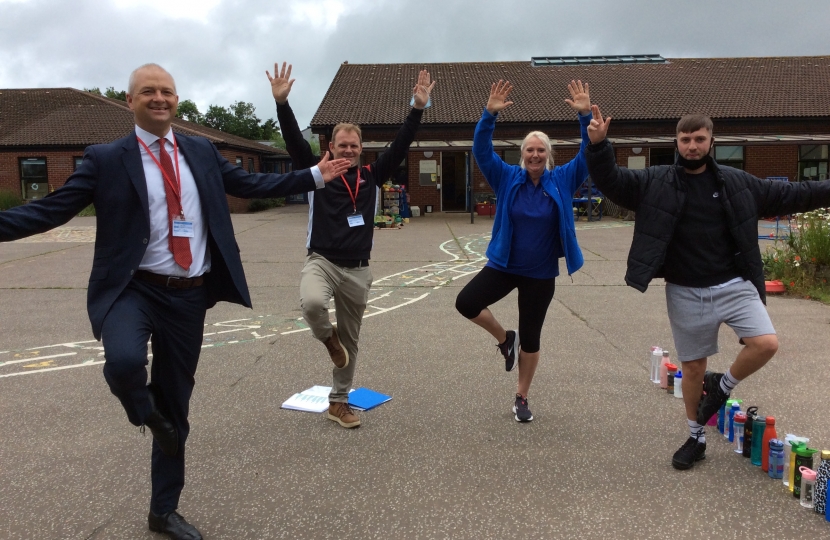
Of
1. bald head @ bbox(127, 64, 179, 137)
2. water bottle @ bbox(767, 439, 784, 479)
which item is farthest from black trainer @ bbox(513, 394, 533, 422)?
bald head @ bbox(127, 64, 179, 137)

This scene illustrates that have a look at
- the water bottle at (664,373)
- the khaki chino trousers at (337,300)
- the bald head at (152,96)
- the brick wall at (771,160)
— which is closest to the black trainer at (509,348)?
the khaki chino trousers at (337,300)

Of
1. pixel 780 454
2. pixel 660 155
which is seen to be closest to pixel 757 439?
pixel 780 454

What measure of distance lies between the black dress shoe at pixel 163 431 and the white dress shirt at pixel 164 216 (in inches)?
22.1

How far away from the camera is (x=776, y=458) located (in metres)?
3.40

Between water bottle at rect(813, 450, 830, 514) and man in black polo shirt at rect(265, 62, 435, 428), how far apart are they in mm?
2545

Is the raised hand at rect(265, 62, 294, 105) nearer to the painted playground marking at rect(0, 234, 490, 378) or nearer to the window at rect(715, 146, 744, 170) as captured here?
the painted playground marking at rect(0, 234, 490, 378)

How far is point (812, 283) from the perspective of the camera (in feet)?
29.4

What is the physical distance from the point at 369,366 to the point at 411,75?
28942 millimetres

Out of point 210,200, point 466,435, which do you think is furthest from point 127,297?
point 466,435

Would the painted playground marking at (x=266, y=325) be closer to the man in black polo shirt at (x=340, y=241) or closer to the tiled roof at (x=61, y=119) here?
the man in black polo shirt at (x=340, y=241)

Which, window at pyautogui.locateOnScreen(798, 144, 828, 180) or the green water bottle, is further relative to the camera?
window at pyautogui.locateOnScreen(798, 144, 828, 180)

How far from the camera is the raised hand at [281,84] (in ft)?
13.7

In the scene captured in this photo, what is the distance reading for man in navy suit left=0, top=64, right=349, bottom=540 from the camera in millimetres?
2666

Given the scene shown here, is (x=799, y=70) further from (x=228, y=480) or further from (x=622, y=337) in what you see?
(x=228, y=480)
